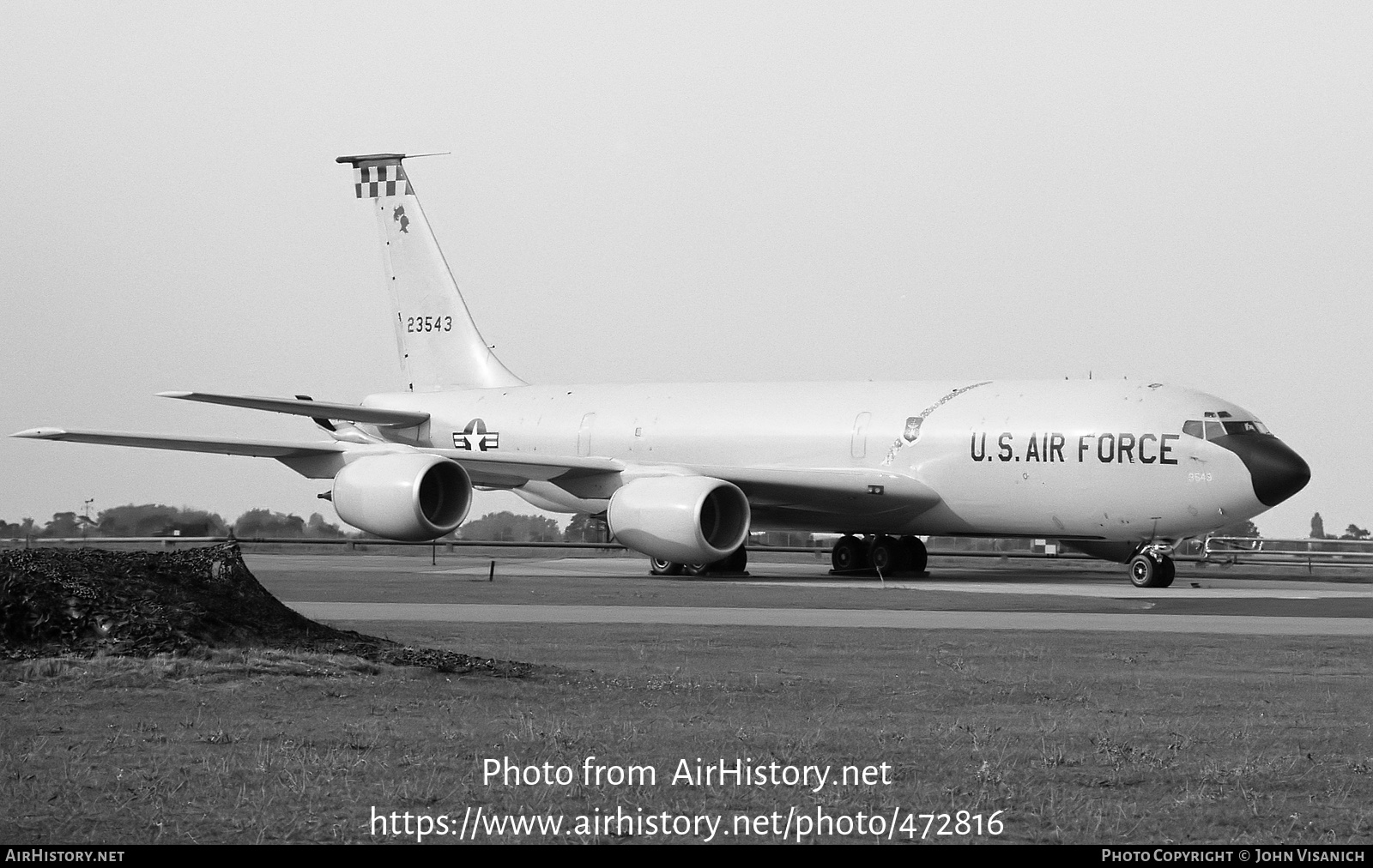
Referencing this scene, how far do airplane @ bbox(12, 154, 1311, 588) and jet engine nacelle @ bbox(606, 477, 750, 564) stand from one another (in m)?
0.03

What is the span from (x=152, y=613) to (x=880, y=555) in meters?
21.1

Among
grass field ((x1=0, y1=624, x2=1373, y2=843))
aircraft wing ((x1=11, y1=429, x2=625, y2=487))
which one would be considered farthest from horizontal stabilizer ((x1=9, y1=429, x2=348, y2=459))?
grass field ((x1=0, y1=624, x2=1373, y2=843))

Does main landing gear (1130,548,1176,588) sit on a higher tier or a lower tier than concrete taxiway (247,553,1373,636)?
higher

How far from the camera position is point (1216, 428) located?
84.2 feet

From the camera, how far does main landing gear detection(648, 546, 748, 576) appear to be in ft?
96.4

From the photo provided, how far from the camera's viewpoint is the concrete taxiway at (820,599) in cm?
1747

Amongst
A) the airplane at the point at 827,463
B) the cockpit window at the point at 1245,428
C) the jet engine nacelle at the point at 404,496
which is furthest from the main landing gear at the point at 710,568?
the cockpit window at the point at 1245,428

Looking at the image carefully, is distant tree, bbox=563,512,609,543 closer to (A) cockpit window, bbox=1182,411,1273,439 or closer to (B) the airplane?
(B) the airplane

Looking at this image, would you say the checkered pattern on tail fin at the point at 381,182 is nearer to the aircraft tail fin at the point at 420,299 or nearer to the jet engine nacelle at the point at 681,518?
the aircraft tail fin at the point at 420,299

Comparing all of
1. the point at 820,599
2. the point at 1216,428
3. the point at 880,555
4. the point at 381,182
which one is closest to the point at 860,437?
the point at 880,555

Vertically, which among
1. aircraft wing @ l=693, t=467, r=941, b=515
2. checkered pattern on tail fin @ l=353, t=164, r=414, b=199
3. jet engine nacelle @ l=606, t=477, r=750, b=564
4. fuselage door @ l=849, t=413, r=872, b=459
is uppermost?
checkered pattern on tail fin @ l=353, t=164, r=414, b=199

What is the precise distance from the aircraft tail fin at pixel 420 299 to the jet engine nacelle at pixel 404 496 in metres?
11.1

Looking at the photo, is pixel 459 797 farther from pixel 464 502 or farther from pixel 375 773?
pixel 464 502

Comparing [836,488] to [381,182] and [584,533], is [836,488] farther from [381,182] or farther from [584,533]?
[584,533]
